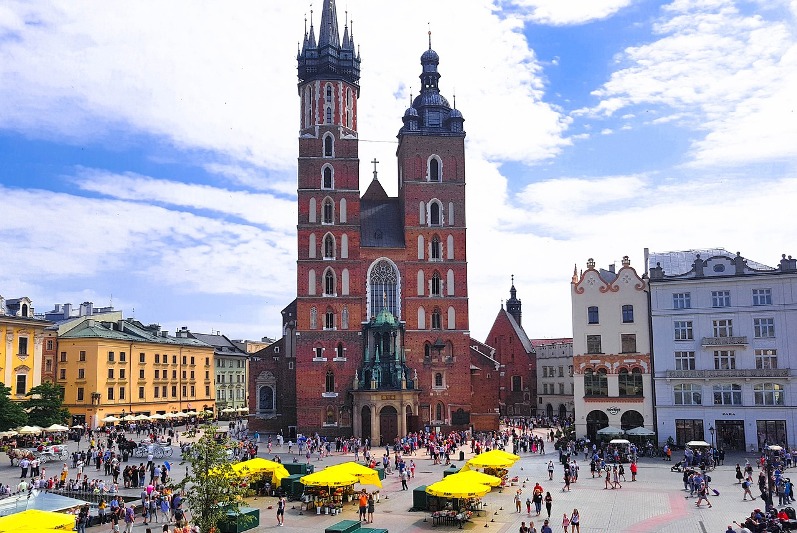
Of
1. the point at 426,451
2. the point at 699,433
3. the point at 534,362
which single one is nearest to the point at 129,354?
the point at 426,451

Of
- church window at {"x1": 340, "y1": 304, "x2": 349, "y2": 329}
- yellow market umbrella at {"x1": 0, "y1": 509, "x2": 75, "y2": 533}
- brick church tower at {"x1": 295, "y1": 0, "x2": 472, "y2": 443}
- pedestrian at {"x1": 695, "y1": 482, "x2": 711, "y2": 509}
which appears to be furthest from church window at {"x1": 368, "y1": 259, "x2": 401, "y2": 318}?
yellow market umbrella at {"x1": 0, "y1": 509, "x2": 75, "y2": 533}

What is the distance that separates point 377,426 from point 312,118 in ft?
96.3

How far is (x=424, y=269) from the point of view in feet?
229

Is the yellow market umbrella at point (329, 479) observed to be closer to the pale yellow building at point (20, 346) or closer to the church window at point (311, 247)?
the church window at point (311, 247)

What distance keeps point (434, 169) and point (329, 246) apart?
12.3m

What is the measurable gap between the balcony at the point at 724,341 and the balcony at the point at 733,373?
5.96 feet

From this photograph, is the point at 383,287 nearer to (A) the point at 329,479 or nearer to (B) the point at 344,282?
(B) the point at 344,282

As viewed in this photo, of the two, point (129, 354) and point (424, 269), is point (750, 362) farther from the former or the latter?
point (129, 354)

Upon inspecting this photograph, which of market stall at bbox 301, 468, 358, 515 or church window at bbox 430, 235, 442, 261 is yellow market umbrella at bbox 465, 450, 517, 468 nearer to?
market stall at bbox 301, 468, 358, 515

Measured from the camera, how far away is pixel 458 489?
2947 centimetres

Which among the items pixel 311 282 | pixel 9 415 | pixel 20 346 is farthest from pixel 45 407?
pixel 311 282

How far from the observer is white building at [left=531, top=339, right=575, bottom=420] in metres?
89.5

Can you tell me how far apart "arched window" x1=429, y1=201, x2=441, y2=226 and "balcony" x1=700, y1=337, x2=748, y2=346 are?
1038 inches

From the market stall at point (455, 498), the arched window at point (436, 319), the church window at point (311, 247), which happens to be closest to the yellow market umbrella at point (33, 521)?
the market stall at point (455, 498)
